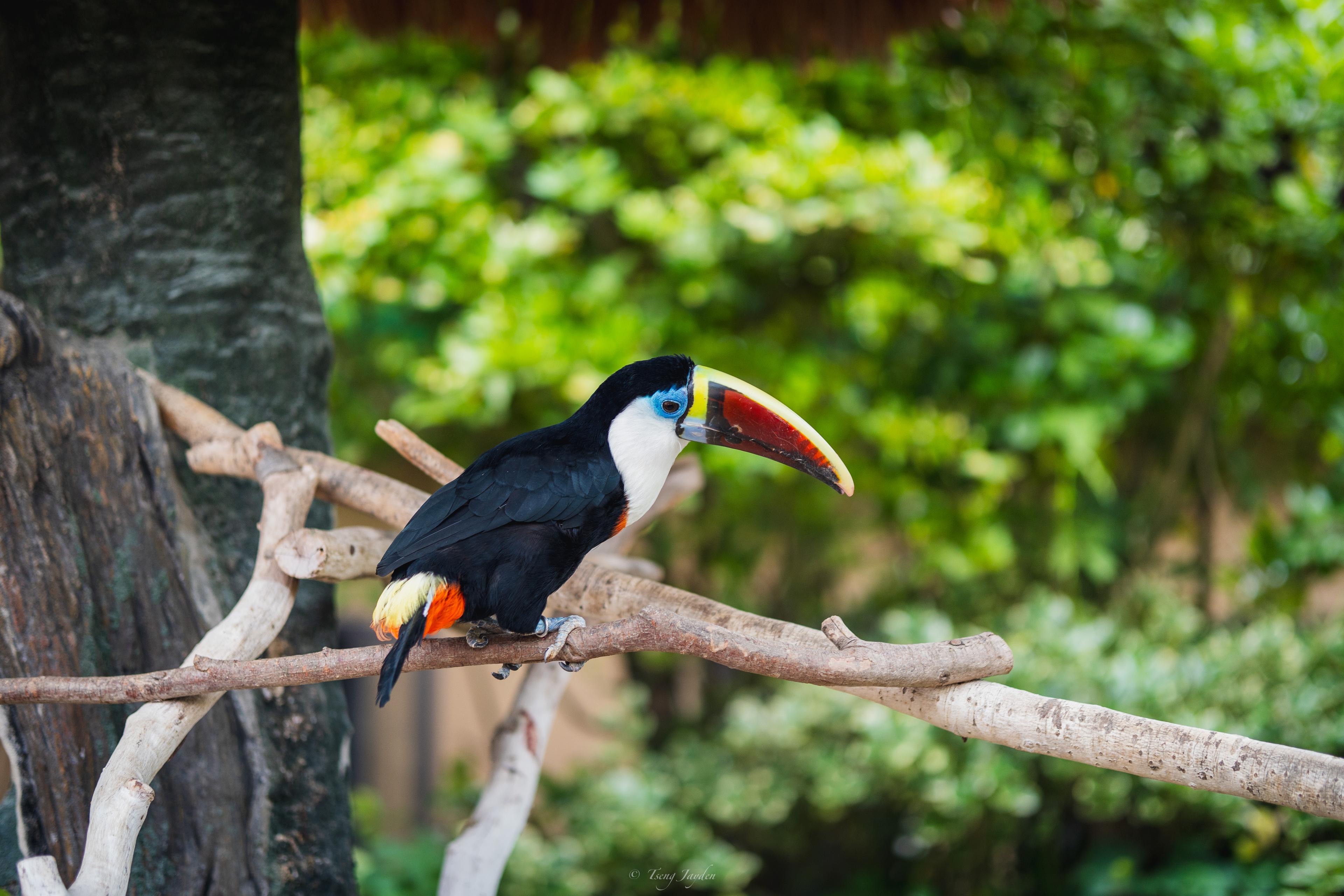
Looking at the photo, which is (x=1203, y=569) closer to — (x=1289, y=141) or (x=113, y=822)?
(x=1289, y=141)

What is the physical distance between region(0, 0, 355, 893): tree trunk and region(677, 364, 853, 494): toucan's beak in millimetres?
672

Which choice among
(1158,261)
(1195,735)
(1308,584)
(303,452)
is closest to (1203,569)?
(1308,584)

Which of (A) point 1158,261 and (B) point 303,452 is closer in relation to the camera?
(B) point 303,452

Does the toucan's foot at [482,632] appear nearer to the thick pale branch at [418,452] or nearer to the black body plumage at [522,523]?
the black body plumage at [522,523]

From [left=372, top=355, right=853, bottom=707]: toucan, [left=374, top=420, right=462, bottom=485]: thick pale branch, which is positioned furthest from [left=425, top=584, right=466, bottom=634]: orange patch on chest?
[left=374, top=420, right=462, bottom=485]: thick pale branch

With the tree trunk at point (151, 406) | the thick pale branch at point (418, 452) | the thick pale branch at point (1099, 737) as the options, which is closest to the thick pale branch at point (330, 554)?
the thick pale branch at point (418, 452)

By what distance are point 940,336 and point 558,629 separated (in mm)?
1836

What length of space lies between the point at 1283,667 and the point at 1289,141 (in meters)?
1.25

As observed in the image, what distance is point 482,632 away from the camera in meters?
1.16

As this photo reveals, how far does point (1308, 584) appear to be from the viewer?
8.87ft

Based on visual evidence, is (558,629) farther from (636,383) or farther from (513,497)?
(636,383)

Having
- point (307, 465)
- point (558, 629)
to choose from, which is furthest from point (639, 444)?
point (307, 465)

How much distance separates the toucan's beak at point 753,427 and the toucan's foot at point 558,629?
229mm

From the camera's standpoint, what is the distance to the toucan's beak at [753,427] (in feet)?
3.60
